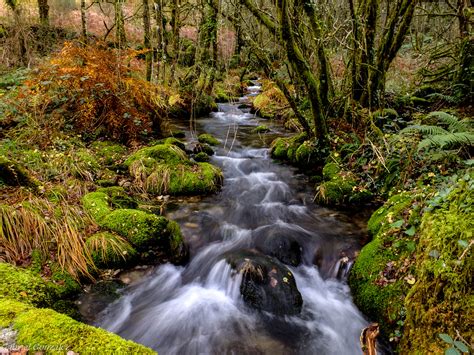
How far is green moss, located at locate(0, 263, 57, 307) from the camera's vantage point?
2.86m

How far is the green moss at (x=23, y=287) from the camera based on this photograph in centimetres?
286

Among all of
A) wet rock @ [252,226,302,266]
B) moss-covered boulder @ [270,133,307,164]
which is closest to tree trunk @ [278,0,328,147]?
moss-covered boulder @ [270,133,307,164]

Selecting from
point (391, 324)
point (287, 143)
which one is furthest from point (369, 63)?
point (391, 324)

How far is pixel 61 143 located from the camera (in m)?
6.75

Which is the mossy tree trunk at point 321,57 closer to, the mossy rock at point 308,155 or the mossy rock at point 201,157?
the mossy rock at point 308,155

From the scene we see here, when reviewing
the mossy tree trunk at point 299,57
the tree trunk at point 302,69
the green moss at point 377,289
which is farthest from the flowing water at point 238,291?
the mossy tree trunk at point 299,57

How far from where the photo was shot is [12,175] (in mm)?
4398

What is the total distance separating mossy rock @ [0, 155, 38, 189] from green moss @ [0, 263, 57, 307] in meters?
1.64

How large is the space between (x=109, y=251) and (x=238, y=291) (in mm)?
1691

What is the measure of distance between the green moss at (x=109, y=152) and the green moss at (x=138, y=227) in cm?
257

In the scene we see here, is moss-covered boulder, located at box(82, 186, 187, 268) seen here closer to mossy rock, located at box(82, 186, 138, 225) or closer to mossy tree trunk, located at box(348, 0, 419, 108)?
mossy rock, located at box(82, 186, 138, 225)

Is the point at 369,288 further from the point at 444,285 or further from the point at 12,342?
the point at 12,342

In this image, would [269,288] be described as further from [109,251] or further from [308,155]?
[308,155]

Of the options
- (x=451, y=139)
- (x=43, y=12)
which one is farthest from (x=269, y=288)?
(x=43, y=12)
